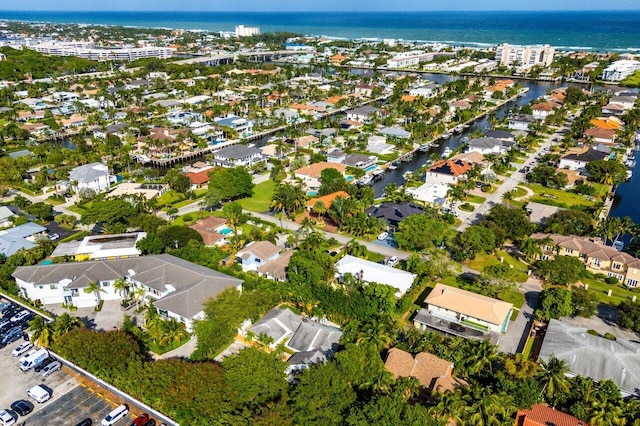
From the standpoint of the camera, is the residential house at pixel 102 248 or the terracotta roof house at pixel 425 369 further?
the residential house at pixel 102 248

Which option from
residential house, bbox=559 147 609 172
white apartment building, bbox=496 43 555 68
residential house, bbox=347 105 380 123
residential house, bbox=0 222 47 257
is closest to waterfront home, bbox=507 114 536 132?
residential house, bbox=559 147 609 172

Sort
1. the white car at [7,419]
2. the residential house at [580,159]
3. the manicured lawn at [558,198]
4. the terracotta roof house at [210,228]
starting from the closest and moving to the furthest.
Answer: the white car at [7,419] < the terracotta roof house at [210,228] < the manicured lawn at [558,198] < the residential house at [580,159]

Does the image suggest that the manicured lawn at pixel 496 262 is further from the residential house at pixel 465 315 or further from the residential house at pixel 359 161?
the residential house at pixel 359 161

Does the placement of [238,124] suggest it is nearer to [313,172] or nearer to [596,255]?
[313,172]

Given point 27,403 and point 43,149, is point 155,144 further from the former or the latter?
point 27,403

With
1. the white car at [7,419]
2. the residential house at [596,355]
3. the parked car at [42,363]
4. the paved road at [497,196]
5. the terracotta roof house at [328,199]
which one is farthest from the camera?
the terracotta roof house at [328,199]

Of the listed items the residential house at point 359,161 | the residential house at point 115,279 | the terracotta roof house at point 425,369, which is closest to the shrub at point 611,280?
the terracotta roof house at point 425,369
